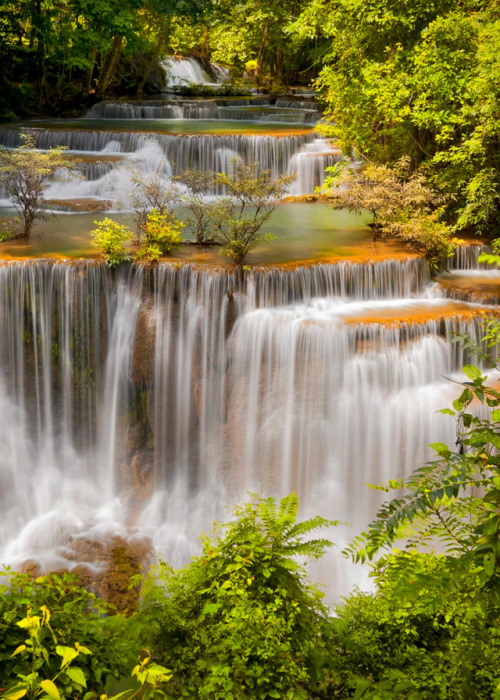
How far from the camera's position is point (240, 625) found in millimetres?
3486

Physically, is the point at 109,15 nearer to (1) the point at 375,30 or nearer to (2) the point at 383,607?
(1) the point at 375,30

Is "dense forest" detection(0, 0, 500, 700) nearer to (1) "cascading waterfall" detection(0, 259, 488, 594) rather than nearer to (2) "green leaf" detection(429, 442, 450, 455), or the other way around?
(2) "green leaf" detection(429, 442, 450, 455)

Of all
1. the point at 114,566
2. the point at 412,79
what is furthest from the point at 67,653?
the point at 412,79

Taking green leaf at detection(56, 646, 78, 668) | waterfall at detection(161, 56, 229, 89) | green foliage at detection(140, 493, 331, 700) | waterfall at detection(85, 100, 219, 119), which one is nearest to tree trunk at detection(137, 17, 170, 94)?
waterfall at detection(161, 56, 229, 89)

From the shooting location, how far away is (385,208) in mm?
10891

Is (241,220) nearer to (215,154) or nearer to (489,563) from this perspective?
(215,154)

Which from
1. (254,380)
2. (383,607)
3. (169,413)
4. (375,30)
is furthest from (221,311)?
(375,30)

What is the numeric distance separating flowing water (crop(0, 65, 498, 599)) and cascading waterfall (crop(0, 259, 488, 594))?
Answer: 0.07 feet

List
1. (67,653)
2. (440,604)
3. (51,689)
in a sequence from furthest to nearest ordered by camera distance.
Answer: (440,604)
(67,653)
(51,689)

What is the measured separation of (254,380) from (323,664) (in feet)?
17.9

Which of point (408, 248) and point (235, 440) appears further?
point (408, 248)

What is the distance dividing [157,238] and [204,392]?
258cm

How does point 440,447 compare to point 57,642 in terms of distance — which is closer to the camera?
point 57,642

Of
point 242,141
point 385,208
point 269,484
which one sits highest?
point 242,141
